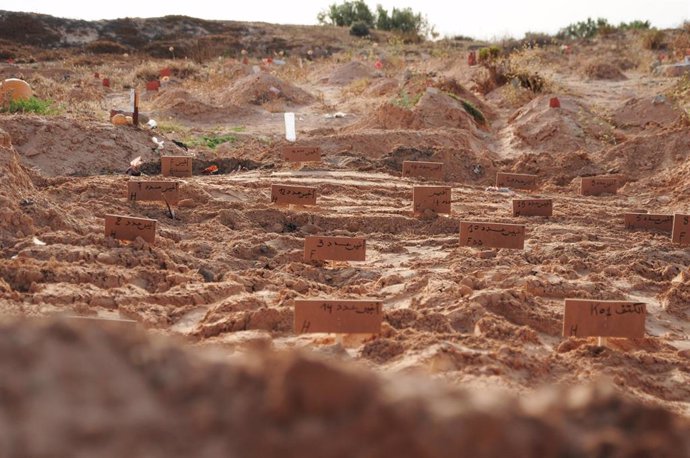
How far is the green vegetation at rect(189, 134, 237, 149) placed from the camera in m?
11.1

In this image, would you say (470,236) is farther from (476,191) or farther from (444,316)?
(476,191)

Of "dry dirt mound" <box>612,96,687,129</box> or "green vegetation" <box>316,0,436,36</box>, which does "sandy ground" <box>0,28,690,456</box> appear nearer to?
"dry dirt mound" <box>612,96,687,129</box>

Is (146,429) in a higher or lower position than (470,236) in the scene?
higher

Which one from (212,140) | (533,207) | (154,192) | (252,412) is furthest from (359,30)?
(252,412)

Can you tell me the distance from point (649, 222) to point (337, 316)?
401 cm

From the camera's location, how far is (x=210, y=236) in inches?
238

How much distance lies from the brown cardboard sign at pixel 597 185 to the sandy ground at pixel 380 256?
155mm

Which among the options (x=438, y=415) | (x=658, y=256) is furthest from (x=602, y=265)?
(x=438, y=415)

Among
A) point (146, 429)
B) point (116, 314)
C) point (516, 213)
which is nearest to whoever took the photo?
point (146, 429)

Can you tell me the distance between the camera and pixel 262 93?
50.5ft

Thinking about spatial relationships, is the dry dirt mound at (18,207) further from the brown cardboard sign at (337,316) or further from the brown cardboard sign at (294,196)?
the brown cardboard sign at (337,316)

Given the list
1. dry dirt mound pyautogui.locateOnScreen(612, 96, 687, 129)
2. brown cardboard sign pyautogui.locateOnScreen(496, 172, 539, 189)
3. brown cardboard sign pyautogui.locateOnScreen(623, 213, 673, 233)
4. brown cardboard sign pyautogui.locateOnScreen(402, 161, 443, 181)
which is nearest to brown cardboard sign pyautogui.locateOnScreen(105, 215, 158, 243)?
brown cardboard sign pyautogui.locateOnScreen(623, 213, 673, 233)

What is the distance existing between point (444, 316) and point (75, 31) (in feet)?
94.8

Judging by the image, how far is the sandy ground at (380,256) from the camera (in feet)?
12.3
